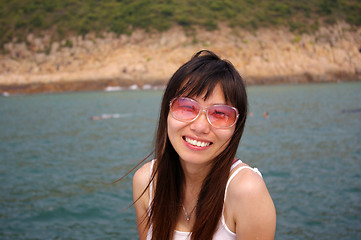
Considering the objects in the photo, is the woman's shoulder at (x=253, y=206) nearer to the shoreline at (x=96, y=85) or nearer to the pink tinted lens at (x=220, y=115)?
the pink tinted lens at (x=220, y=115)

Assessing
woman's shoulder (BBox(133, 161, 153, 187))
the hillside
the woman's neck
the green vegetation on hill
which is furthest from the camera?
the green vegetation on hill

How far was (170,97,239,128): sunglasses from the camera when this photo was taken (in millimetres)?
2049

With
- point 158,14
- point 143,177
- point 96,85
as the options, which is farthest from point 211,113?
point 158,14

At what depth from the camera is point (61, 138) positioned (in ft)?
53.0

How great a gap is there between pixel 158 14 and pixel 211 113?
63.7 m

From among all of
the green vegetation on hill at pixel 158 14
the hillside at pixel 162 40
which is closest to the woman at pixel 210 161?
the hillside at pixel 162 40

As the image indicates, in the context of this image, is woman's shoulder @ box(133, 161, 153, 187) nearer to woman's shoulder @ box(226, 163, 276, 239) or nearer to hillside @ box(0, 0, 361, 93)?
woman's shoulder @ box(226, 163, 276, 239)

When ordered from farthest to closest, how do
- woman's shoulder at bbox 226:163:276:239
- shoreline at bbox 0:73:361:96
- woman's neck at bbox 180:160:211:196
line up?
1. shoreline at bbox 0:73:361:96
2. woman's neck at bbox 180:160:211:196
3. woman's shoulder at bbox 226:163:276:239

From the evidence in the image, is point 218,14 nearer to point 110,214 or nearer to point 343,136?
point 343,136

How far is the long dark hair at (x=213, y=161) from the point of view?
2.05 m

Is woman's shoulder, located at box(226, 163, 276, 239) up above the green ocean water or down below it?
above

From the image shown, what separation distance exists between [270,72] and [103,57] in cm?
2469

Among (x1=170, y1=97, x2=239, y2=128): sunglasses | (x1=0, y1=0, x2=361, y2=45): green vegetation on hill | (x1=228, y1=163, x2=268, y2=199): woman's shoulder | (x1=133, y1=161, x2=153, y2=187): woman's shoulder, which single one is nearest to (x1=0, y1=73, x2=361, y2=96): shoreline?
(x1=0, y1=0, x2=361, y2=45): green vegetation on hill

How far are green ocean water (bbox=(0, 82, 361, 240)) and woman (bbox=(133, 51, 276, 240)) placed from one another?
439 centimetres
